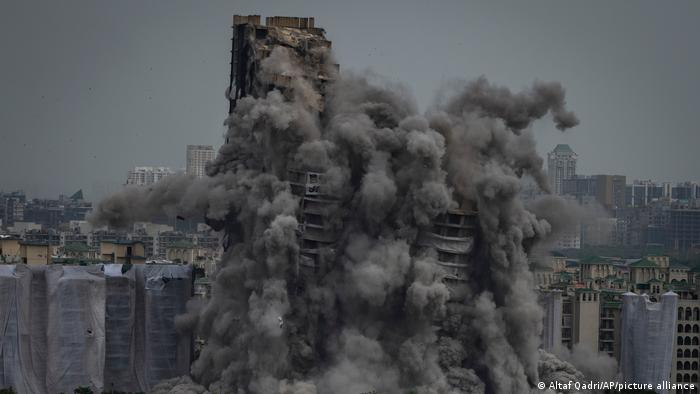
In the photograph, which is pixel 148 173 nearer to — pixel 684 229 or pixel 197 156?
pixel 197 156

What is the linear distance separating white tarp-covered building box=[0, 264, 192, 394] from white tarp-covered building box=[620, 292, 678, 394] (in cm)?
1639

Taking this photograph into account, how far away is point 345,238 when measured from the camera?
6469 centimetres

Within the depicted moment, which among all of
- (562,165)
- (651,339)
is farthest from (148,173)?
(651,339)

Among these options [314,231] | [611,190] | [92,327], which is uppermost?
[611,190]

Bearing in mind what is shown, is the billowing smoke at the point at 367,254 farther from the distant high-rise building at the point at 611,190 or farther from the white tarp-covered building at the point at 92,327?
the distant high-rise building at the point at 611,190

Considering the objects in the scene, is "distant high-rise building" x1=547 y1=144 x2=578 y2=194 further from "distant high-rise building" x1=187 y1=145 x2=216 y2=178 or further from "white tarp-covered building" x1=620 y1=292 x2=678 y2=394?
"white tarp-covered building" x1=620 y1=292 x2=678 y2=394

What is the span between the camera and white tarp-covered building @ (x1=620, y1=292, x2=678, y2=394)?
7138cm

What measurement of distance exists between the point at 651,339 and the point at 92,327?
2012 centimetres

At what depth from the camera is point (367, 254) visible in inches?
2500

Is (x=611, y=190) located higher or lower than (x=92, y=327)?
higher

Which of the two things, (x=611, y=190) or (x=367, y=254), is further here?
(x=611, y=190)

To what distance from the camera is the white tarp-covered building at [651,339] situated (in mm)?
71375

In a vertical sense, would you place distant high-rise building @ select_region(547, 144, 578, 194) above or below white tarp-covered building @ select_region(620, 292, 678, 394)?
above

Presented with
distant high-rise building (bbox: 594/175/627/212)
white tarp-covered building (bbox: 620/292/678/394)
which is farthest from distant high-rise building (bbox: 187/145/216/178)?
white tarp-covered building (bbox: 620/292/678/394)
